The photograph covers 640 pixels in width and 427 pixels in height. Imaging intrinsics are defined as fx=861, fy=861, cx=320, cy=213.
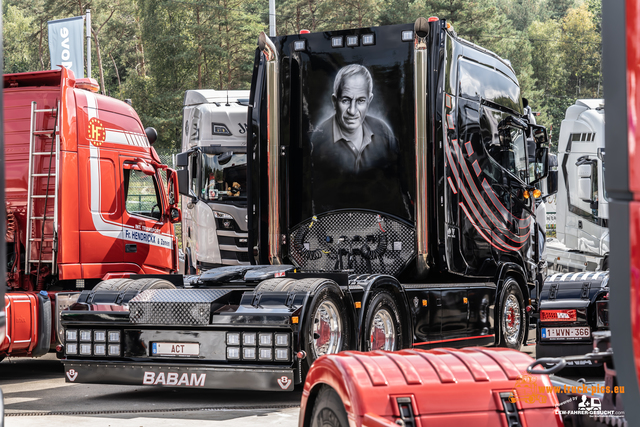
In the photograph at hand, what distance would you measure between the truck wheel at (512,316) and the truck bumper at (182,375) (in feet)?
14.1

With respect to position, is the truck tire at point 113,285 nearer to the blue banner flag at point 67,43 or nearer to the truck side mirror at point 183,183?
the truck side mirror at point 183,183

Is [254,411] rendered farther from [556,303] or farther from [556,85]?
[556,85]

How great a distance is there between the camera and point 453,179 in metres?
9.43

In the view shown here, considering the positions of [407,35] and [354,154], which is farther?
[354,154]

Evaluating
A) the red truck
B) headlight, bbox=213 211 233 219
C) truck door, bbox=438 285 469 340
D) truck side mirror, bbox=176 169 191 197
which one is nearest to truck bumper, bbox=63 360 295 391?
the red truck

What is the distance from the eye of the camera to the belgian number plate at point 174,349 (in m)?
7.43

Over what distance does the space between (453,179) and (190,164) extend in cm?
772

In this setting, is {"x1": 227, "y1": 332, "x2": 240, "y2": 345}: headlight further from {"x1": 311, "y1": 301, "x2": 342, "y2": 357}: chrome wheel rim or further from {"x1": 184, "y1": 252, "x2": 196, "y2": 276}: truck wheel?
{"x1": 184, "y1": 252, "x2": 196, "y2": 276}: truck wheel

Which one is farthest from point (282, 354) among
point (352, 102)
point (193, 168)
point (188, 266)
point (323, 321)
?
point (188, 266)

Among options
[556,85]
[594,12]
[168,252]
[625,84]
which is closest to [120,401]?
[168,252]

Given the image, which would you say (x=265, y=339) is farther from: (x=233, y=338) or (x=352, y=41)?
(x=352, y=41)

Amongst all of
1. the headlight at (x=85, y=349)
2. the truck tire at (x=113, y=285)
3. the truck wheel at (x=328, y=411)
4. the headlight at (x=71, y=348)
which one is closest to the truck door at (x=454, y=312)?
the truck tire at (x=113, y=285)

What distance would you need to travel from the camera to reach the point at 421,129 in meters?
9.18

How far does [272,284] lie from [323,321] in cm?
55
